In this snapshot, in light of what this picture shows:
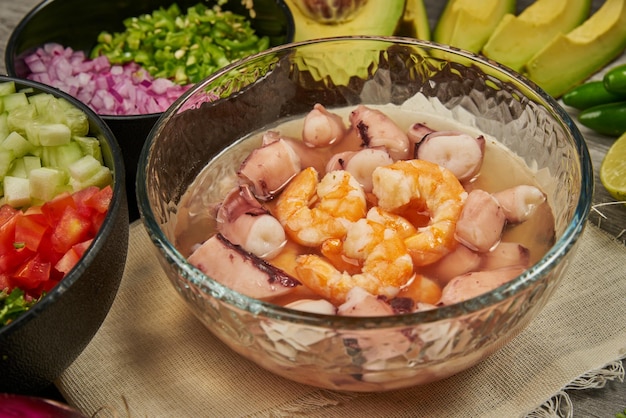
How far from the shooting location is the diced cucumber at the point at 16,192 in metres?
1.70

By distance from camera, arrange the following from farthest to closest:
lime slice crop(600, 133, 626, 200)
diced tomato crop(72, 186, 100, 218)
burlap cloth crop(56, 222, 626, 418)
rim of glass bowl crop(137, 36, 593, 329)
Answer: lime slice crop(600, 133, 626, 200)
diced tomato crop(72, 186, 100, 218)
burlap cloth crop(56, 222, 626, 418)
rim of glass bowl crop(137, 36, 593, 329)

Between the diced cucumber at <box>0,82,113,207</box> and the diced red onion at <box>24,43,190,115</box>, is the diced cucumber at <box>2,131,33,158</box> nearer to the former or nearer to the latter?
the diced cucumber at <box>0,82,113,207</box>

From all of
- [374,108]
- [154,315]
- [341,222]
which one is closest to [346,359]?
[341,222]

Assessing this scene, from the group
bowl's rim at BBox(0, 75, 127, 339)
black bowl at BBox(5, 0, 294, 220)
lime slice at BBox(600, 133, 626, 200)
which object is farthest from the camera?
black bowl at BBox(5, 0, 294, 220)

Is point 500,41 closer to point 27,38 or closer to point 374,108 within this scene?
point 374,108

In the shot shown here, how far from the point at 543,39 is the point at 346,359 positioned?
157cm

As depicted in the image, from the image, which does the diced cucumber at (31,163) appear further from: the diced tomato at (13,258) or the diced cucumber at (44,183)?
the diced tomato at (13,258)

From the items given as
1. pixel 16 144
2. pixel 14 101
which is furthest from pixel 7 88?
pixel 16 144

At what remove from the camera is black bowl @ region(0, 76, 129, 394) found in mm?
1380

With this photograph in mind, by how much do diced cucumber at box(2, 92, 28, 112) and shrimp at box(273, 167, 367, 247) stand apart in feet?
2.08

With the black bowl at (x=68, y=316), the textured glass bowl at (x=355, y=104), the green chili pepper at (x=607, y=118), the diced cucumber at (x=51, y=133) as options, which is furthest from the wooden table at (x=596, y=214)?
the diced cucumber at (x=51, y=133)

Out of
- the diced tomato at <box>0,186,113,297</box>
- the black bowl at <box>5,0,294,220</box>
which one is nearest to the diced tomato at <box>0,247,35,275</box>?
the diced tomato at <box>0,186,113,297</box>

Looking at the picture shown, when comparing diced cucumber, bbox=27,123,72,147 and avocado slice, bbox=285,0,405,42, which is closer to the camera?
diced cucumber, bbox=27,123,72,147

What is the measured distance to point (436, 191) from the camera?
160 cm
